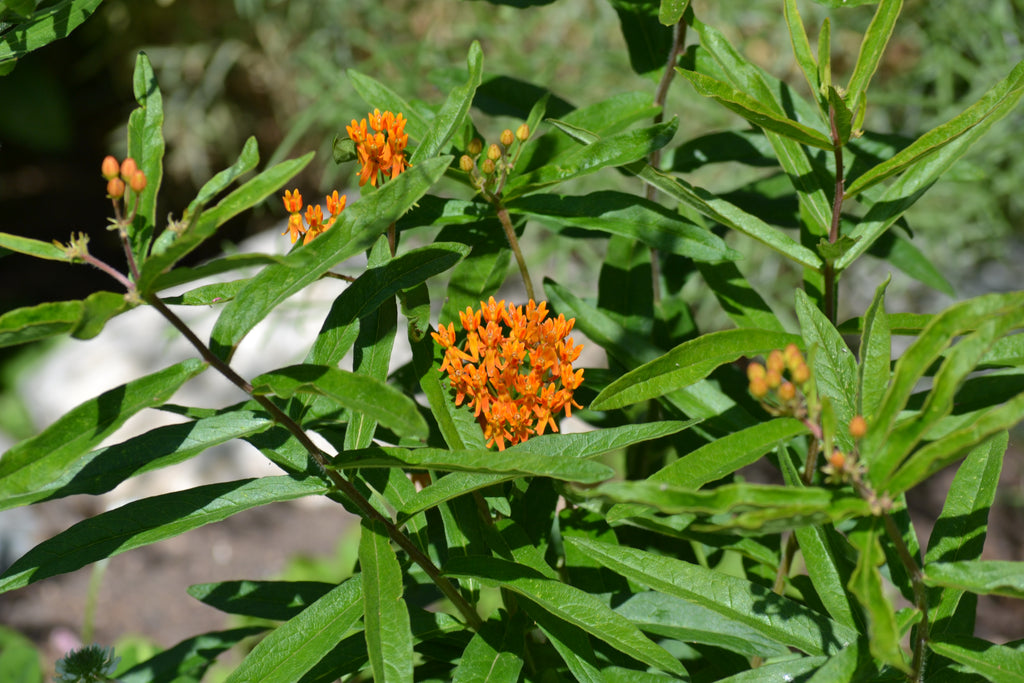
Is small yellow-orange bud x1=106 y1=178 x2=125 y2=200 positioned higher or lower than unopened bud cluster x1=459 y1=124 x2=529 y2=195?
lower

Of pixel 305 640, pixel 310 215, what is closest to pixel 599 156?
pixel 310 215

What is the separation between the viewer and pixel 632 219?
129cm

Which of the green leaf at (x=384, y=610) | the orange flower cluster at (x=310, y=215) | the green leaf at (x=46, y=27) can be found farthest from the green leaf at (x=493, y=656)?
the green leaf at (x=46, y=27)

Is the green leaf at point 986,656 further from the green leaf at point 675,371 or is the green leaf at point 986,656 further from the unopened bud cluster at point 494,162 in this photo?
the unopened bud cluster at point 494,162

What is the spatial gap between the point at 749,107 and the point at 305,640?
84cm

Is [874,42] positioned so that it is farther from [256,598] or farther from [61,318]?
[256,598]

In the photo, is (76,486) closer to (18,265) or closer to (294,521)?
(294,521)

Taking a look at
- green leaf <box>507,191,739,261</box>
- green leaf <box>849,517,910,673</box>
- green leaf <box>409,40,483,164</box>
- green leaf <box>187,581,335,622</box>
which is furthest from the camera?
green leaf <box>187,581,335,622</box>

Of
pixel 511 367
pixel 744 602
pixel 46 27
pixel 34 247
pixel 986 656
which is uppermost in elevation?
pixel 46 27

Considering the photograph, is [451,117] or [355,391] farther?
[451,117]

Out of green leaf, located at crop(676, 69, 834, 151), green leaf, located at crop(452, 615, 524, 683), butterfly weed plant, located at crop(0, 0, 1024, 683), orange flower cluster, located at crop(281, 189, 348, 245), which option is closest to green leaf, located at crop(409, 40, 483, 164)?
butterfly weed plant, located at crop(0, 0, 1024, 683)

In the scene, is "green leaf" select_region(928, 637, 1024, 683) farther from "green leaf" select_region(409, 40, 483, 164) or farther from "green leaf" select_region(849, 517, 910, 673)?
"green leaf" select_region(409, 40, 483, 164)

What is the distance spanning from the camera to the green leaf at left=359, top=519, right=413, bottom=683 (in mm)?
965

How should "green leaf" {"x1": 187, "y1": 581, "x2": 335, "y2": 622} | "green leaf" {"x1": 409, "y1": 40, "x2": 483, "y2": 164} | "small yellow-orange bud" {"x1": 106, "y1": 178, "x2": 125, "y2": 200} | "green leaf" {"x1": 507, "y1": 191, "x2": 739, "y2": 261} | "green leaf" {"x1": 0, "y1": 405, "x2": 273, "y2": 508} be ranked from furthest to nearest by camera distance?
"green leaf" {"x1": 187, "y1": 581, "x2": 335, "y2": 622}
"green leaf" {"x1": 507, "y1": 191, "x2": 739, "y2": 261}
"green leaf" {"x1": 409, "y1": 40, "x2": 483, "y2": 164}
"green leaf" {"x1": 0, "y1": 405, "x2": 273, "y2": 508}
"small yellow-orange bud" {"x1": 106, "y1": 178, "x2": 125, "y2": 200}
